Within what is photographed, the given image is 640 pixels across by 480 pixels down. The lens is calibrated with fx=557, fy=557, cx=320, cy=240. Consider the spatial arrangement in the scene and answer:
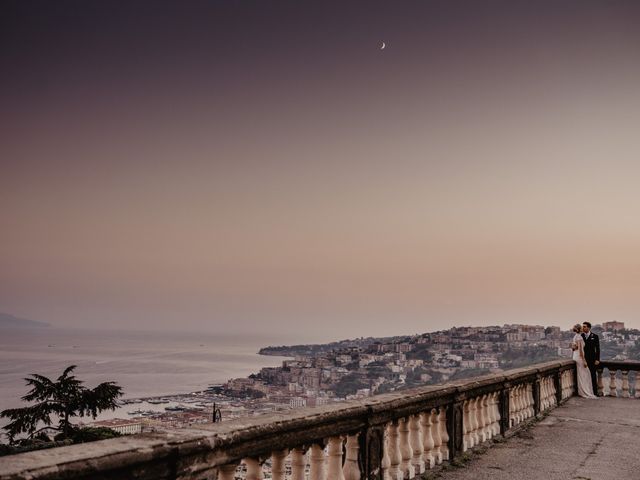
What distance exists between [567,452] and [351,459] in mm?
4030

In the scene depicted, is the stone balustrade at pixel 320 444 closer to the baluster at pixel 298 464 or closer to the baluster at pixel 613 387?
the baluster at pixel 298 464

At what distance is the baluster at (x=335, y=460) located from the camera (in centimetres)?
415

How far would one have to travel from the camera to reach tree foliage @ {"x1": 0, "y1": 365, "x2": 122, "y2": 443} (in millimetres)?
18875

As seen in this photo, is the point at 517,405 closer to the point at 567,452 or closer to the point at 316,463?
the point at 567,452

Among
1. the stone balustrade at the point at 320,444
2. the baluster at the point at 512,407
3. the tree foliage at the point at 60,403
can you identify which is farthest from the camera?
the tree foliage at the point at 60,403

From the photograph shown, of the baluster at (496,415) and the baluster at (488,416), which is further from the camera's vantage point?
the baluster at (496,415)

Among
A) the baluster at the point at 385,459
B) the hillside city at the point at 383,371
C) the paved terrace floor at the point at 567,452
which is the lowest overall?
the hillside city at the point at 383,371

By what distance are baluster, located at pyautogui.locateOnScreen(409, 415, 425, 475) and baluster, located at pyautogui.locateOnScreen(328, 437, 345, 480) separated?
4.94ft

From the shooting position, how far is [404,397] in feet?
17.2

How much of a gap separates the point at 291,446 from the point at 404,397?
179 centimetres

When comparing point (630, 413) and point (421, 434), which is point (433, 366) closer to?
point (630, 413)

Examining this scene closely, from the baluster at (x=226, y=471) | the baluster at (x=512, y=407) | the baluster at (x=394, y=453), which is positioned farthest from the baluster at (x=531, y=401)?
the baluster at (x=226, y=471)

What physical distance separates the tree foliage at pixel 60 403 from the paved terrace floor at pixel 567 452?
1581 centimetres

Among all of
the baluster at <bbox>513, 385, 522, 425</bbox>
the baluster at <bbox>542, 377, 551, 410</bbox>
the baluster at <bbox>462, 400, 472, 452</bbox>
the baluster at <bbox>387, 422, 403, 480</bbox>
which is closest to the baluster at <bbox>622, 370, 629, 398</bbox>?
the baluster at <bbox>542, 377, 551, 410</bbox>
